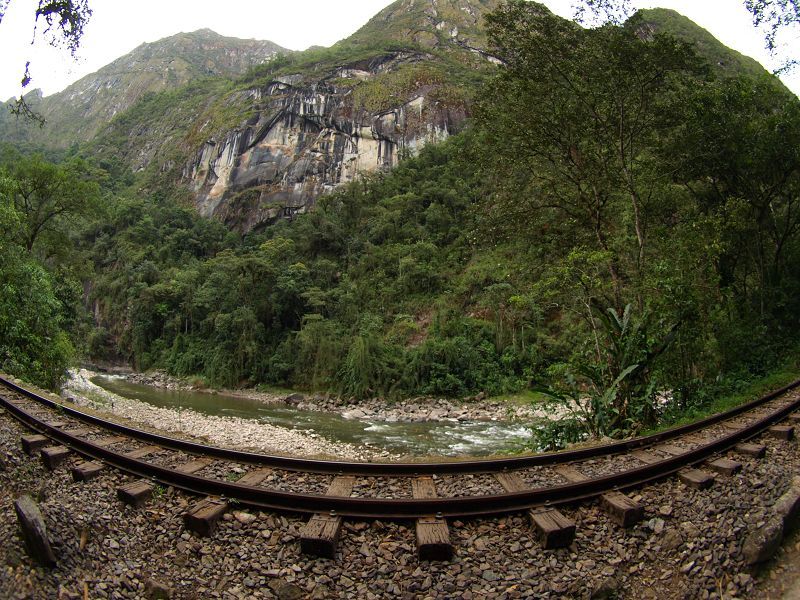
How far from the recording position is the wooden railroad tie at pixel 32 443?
4473 mm

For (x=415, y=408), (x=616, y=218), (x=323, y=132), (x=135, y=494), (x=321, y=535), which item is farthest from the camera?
(x=323, y=132)

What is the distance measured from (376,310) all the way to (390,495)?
29610 mm

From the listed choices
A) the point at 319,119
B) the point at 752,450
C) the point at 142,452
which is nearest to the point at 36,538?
A: the point at 142,452

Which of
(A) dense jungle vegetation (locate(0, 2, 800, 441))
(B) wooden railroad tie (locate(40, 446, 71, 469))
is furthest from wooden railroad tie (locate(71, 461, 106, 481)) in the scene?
(A) dense jungle vegetation (locate(0, 2, 800, 441))

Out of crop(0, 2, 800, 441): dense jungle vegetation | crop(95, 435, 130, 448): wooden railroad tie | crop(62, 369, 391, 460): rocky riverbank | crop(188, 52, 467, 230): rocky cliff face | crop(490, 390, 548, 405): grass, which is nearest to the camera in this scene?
crop(95, 435, 130, 448): wooden railroad tie

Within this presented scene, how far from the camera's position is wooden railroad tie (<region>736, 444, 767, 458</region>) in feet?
13.8

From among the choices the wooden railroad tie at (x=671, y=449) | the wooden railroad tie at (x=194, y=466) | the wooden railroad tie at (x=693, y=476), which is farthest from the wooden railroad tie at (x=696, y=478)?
the wooden railroad tie at (x=194, y=466)

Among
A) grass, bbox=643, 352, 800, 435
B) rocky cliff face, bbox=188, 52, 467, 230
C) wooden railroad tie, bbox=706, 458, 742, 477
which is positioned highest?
rocky cliff face, bbox=188, 52, 467, 230

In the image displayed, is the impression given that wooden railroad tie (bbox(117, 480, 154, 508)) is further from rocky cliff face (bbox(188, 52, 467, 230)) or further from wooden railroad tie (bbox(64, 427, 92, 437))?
rocky cliff face (bbox(188, 52, 467, 230))

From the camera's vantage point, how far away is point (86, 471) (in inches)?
148

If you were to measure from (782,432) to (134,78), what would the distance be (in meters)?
168

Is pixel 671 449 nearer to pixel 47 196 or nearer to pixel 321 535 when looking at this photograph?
pixel 321 535

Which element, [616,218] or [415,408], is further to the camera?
[415,408]

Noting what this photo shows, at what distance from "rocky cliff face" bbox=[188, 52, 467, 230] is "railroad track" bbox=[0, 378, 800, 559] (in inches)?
2033
